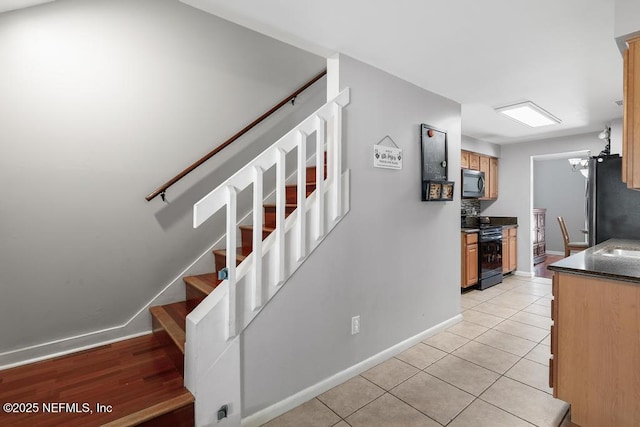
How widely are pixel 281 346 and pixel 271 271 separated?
1.63ft

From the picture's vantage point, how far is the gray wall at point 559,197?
7.44 meters

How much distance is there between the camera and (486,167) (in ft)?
18.4

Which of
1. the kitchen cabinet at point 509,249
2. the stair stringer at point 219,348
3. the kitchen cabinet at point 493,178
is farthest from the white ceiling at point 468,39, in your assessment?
the kitchen cabinet at point 509,249

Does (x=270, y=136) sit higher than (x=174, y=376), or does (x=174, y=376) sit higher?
(x=270, y=136)

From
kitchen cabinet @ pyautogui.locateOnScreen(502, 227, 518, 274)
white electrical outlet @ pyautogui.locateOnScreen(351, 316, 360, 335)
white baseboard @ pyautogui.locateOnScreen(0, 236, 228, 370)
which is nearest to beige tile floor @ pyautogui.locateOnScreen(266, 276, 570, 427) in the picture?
white electrical outlet @ pyautogui.locateOnScreen(351, 316, 360, 335)

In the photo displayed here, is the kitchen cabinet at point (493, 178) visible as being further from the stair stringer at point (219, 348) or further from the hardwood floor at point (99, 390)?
the hardwood floor at point (99, 390)

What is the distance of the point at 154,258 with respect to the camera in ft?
8.50

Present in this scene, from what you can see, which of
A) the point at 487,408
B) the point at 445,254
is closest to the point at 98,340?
the point at 487,408

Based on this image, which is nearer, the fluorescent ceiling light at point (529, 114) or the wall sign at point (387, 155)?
the wall sign at point (387, 155)

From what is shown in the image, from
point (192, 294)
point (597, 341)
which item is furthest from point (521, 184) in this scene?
point (192, 294)

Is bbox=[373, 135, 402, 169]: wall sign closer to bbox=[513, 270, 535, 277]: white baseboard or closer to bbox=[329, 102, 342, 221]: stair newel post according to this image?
bbox=[329, 102, 342, 221]: stair newel post

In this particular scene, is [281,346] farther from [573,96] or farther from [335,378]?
[573,96]

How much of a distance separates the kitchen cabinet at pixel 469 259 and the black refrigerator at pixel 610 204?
138cm

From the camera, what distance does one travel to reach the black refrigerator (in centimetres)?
321
